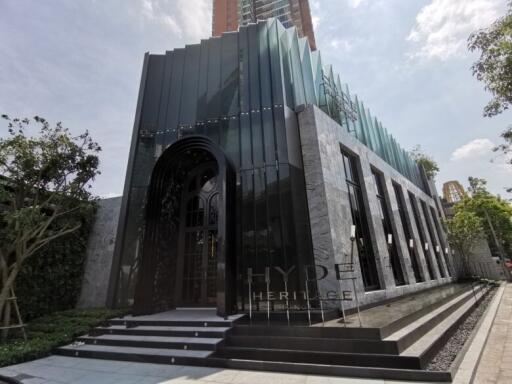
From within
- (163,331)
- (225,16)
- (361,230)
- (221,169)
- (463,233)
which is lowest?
(163,331)

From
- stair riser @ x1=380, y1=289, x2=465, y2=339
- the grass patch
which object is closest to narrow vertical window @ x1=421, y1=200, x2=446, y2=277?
stair riser @ x1=380, y1=289, x2=465, y2=339

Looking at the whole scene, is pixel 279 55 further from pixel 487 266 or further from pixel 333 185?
pixel 487 266

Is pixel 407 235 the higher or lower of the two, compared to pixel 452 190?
lower

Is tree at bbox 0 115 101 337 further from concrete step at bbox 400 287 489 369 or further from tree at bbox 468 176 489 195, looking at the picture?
tree at bbox 468 176 489 195

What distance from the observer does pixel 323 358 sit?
4238 millimetres

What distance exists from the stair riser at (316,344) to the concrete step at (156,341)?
1.56 feet

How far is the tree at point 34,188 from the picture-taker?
7.18m

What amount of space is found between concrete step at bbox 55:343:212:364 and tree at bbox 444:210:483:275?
2861cm

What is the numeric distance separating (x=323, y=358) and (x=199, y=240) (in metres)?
6.19

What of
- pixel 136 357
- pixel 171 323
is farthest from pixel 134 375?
pixel 171 323

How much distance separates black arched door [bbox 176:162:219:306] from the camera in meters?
8.88

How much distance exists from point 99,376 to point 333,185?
25.8 ft

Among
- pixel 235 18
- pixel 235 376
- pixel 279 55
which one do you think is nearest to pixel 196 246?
pixel 235 376

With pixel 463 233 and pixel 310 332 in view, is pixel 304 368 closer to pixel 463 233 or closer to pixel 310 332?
pixel 310 332
